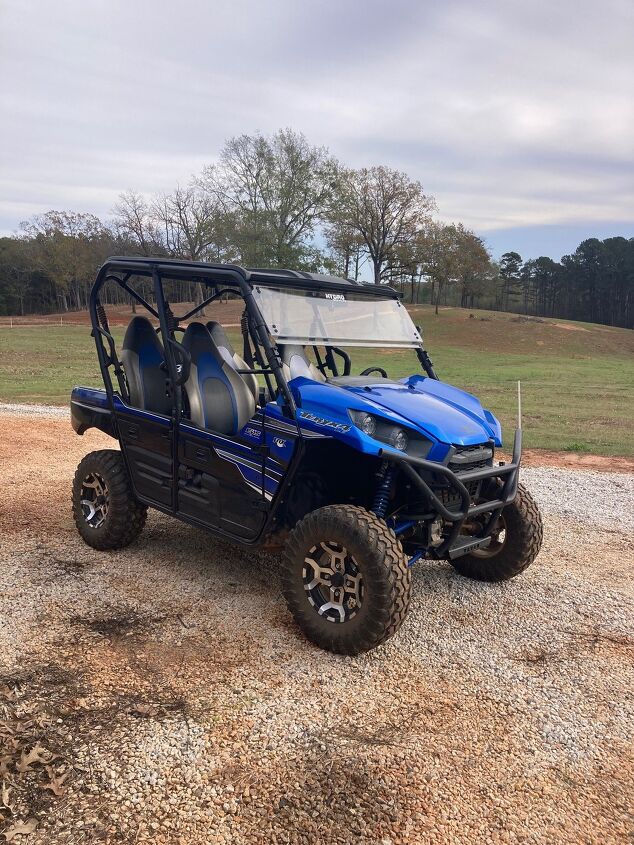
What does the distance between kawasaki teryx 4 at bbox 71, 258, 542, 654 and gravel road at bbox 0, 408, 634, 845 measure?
40 cm

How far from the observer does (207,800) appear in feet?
8.64

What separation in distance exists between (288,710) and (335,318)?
255 centimetres

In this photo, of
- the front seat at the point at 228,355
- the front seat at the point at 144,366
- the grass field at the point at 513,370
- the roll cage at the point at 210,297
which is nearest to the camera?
the roll cage at the point at 210,297

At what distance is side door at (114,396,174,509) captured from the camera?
4.77 meters

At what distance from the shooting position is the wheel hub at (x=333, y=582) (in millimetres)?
3754

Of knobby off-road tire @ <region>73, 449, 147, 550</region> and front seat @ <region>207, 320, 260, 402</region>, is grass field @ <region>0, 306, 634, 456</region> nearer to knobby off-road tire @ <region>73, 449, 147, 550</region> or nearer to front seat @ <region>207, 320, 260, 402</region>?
front seat @ <region>207, 320, 260, 402</region>

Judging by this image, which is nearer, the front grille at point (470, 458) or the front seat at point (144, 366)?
the front grille at point (470, 458)

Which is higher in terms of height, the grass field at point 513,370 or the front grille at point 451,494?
the front grille at point 451,494

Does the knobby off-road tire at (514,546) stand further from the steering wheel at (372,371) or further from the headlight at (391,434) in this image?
the steering wheel at (372,371)

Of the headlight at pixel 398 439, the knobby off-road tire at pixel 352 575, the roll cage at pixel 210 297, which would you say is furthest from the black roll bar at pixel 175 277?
the knobby off-road tire at pixel 352 575

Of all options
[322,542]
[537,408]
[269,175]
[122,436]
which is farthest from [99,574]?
[269,175]

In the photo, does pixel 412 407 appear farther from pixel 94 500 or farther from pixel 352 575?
pixel 94 500

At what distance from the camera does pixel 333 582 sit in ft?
12.5

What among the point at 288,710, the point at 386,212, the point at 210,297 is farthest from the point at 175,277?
the point at 386,212
